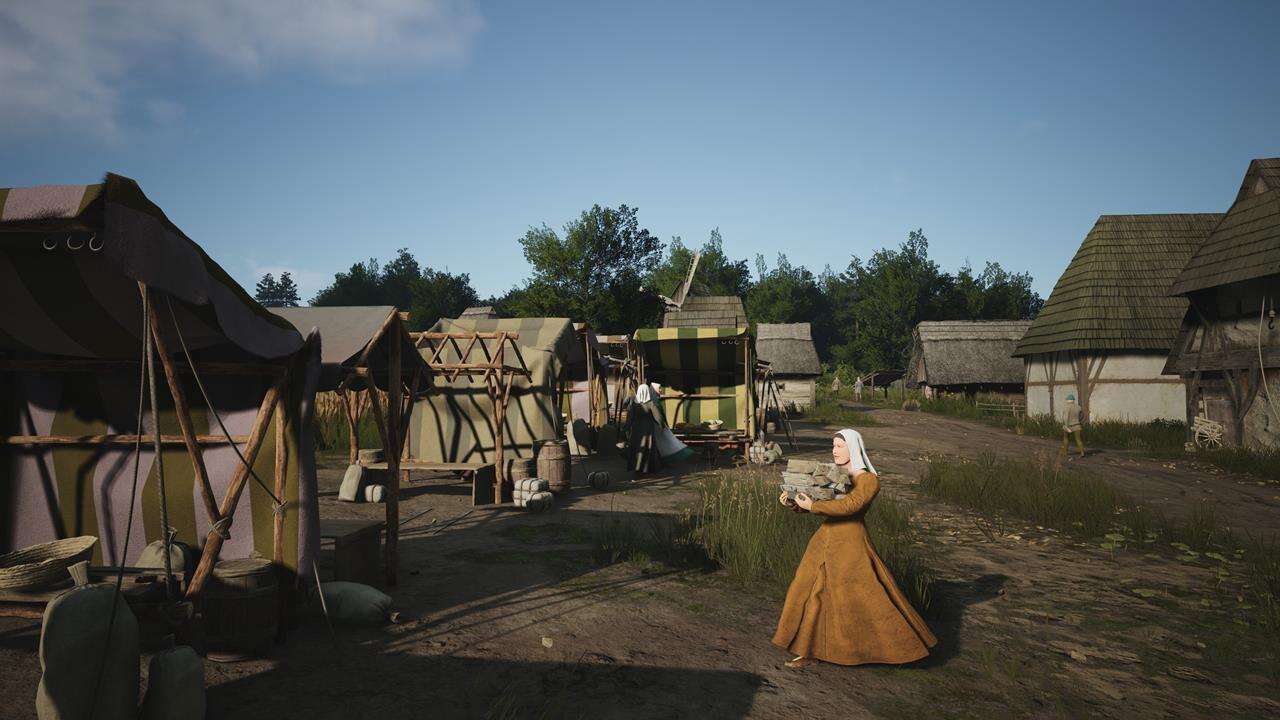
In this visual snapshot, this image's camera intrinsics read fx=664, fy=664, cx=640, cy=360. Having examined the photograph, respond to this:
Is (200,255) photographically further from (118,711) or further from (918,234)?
(918,234)

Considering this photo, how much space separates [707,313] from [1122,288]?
16940 millimetres

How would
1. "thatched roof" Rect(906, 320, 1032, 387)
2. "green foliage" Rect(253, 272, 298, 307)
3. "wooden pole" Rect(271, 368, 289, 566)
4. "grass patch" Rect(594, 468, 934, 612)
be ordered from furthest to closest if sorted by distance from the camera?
"green foliage" Rect(253, 272, 298, 307), "thatched roof" Rect(906, 320, 1032, 387), "grass patch" Rect(594, 468, 934, 612), "wooden pole" Rect(271, 368, 289, 566)

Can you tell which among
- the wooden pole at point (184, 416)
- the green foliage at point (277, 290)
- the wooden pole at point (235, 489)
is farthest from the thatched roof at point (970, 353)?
the green foliage at point (277, 290)

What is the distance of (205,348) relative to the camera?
4902mm

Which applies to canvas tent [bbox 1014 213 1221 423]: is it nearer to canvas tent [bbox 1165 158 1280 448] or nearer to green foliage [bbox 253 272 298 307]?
canvas tent [bbox 1165 158 1280 448]

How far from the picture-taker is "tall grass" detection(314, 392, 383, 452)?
15984 mm

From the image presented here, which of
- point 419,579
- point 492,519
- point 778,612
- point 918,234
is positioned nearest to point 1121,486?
point 778,612

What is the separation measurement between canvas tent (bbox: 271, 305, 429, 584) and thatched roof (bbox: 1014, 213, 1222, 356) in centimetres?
2198

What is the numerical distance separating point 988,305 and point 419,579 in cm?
6314

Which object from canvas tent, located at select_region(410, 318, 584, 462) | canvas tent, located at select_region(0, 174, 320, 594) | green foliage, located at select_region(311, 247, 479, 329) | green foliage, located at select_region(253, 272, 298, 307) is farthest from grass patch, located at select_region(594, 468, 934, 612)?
green foliage, located at select_region(253, 272, 298, 307)

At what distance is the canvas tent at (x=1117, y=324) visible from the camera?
2106 centimetres

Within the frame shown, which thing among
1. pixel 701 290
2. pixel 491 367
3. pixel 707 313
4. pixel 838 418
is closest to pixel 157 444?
pixel 491 367

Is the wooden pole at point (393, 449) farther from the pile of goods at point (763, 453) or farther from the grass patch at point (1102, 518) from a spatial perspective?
the pile of goods at point (763, 453)

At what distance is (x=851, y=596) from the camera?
4250mm
